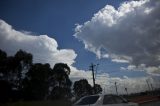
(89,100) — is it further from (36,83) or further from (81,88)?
(81,88)

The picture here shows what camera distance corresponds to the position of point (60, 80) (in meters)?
88.9

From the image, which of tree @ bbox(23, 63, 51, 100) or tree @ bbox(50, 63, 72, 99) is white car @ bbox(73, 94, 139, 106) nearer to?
tree @ bbox(23, 63, 51, 100)

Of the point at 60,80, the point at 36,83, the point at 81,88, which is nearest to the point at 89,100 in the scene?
the point at 36,83

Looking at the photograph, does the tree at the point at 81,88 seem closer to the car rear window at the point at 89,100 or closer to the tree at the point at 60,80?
the tree at the point at 60,80

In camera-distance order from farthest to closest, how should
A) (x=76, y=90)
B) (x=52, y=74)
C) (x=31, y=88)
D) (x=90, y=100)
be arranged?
1. (x=76, y=90)
2. (x=52, y=74)
3. (x=31, y=88)
4. (x=90, y=100)

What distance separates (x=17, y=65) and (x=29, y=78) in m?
4.65

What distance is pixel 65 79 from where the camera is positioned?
8969 cm

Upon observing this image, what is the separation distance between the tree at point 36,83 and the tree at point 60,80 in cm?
636

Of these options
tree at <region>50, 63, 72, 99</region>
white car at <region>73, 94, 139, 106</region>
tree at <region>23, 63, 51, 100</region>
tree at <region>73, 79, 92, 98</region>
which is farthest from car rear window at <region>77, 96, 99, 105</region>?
tree at <region>73, 79, 92, 98</region>

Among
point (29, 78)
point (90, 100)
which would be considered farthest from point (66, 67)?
point (90, 100)

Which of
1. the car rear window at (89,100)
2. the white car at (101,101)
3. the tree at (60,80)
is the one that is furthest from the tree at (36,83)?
the car rear window at (89,100)

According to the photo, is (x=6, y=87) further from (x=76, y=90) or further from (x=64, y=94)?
(x=76, y=90)

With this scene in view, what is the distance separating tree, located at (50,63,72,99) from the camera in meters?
87.2

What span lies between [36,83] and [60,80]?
50.1ft
